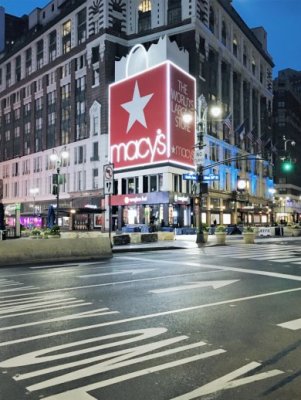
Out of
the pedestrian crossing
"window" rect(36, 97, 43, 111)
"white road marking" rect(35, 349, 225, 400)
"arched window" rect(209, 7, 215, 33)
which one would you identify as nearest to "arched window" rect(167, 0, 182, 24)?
"arched window" rect(209, 7, 215, 33)

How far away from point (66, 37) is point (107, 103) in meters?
19.2

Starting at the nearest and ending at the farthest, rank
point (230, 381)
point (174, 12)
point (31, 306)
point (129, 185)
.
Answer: point (230, 381)
point (31, 306)
point (129, 185)
point (174, 12)

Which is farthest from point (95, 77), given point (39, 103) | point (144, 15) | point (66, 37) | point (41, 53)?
point (41, 53)

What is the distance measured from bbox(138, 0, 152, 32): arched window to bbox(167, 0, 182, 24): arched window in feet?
10.9

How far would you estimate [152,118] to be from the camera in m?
59.2

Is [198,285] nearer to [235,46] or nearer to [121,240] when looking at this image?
[121,240]

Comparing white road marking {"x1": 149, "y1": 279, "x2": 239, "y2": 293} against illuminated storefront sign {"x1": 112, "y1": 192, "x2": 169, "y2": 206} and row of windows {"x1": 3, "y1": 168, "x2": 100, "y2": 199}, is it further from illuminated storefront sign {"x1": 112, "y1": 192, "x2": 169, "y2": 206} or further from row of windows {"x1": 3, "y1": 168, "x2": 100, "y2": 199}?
row of windows {"x1": 3, "y1": 168, "x2": 100, "y2": 199}

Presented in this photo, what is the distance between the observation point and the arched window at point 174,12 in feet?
221

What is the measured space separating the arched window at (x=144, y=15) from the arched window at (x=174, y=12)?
3.33m

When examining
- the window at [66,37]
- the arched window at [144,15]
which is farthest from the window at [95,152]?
the window at [66,37]

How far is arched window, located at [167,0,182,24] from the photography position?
67.2m

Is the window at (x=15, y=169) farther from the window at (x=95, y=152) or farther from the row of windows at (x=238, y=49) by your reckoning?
the row of windows at (x=238, y=49)

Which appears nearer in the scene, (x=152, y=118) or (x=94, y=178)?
(x=152, y=118)

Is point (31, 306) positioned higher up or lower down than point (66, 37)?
lower down
